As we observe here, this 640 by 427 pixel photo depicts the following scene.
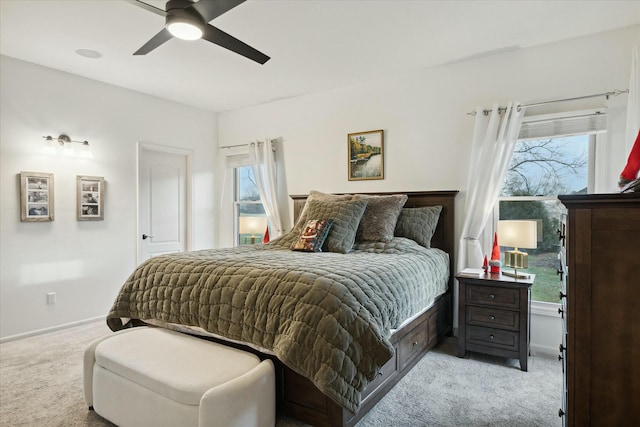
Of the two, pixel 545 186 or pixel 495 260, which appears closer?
pixel 495 260

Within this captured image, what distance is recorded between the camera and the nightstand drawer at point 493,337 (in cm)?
273

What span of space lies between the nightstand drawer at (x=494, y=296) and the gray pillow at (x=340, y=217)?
1.05 m

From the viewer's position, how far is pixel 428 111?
3.72 metres

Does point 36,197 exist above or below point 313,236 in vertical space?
above

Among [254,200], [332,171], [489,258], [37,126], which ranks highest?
[37,126]

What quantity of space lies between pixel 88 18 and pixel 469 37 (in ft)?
9.78

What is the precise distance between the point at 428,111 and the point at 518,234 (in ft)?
5.13

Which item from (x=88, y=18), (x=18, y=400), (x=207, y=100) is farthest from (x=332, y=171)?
(x=18, y=400)

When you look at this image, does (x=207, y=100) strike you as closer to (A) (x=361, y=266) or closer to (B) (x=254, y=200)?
(B) (x=254, y=200)

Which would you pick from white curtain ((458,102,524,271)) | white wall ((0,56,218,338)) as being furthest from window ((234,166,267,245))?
white curtain ((458,102,524,271))

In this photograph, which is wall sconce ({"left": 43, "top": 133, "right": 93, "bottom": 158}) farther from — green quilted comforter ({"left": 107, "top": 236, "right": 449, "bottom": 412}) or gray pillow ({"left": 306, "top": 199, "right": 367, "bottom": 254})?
gray pillow ({"left": 306, "top": 199, "right": 367, "bottom": 254})

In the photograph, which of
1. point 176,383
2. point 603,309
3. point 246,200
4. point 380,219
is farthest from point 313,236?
point 246,200

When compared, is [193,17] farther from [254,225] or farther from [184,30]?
[254,225]

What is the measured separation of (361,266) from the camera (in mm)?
2221
